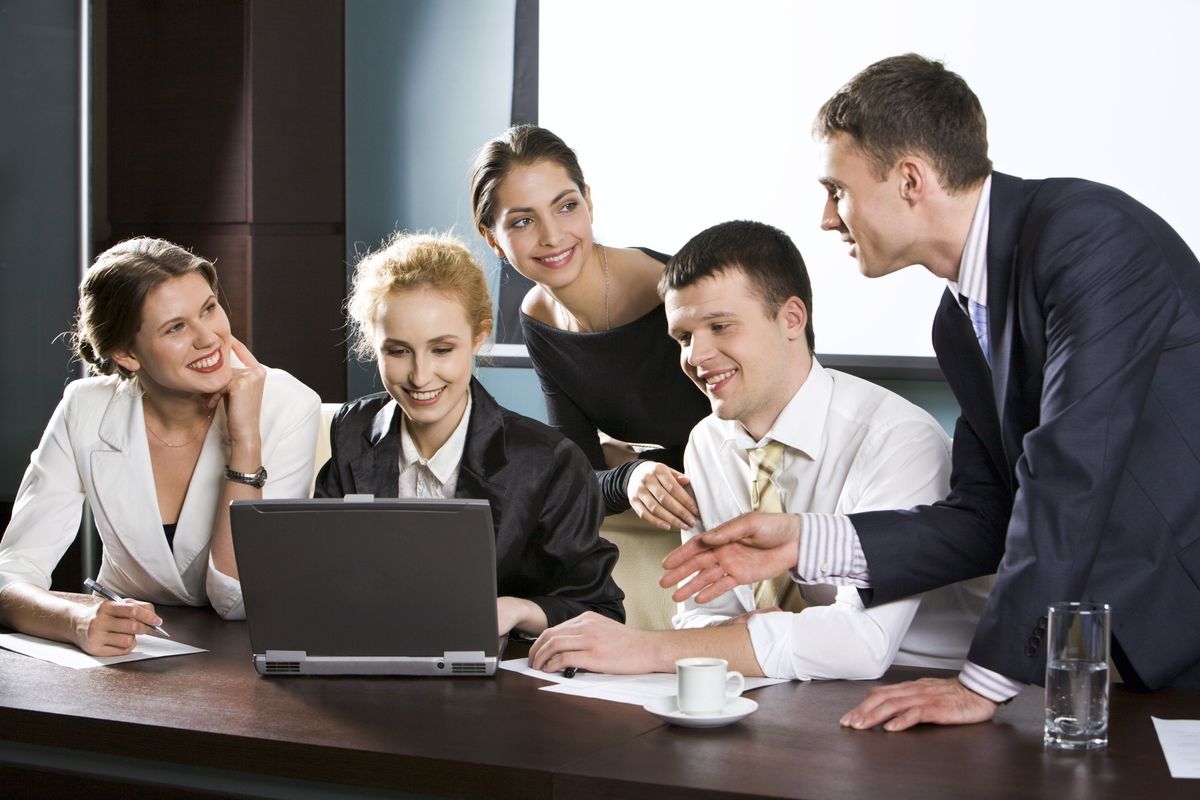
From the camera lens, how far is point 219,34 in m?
4.31

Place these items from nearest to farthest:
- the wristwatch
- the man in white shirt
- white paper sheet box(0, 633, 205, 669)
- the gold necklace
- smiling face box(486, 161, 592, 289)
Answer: white paper sheet box(0, 633, 205, 669) → the man in white shirt → the wristwatch → the gold necklace → smiling face box(486, 161, 592, 289)

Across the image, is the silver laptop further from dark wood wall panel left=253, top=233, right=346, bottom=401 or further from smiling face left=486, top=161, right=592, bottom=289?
dark wood wall panel left=253, top=233, right=346, bottom=401

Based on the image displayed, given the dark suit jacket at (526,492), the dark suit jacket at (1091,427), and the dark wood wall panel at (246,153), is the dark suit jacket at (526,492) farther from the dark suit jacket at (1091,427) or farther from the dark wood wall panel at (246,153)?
the dark wood wall panel at (246,153)

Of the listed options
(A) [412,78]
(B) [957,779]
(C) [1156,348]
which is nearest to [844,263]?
(A) [412,78]

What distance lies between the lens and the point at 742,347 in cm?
227

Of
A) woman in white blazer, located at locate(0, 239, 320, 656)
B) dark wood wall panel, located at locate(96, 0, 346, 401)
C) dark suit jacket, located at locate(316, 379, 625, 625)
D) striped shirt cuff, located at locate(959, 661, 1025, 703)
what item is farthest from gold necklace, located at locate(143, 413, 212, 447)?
dark wood wall panel, located at locate(96, 0, 346, 401)

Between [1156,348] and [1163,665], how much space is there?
1.31ft

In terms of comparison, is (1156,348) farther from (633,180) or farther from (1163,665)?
(633,180)

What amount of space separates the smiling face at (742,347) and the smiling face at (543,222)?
0.59m

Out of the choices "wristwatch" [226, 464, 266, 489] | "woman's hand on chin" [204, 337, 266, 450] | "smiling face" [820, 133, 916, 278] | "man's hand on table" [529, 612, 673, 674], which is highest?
"smiling face" [820, 133, 916, 278]

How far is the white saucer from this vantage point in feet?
5.22

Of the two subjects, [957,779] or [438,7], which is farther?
[438,7]

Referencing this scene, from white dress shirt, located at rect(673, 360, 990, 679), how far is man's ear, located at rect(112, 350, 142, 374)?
1.05 metres

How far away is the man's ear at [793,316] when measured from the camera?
2.32m
